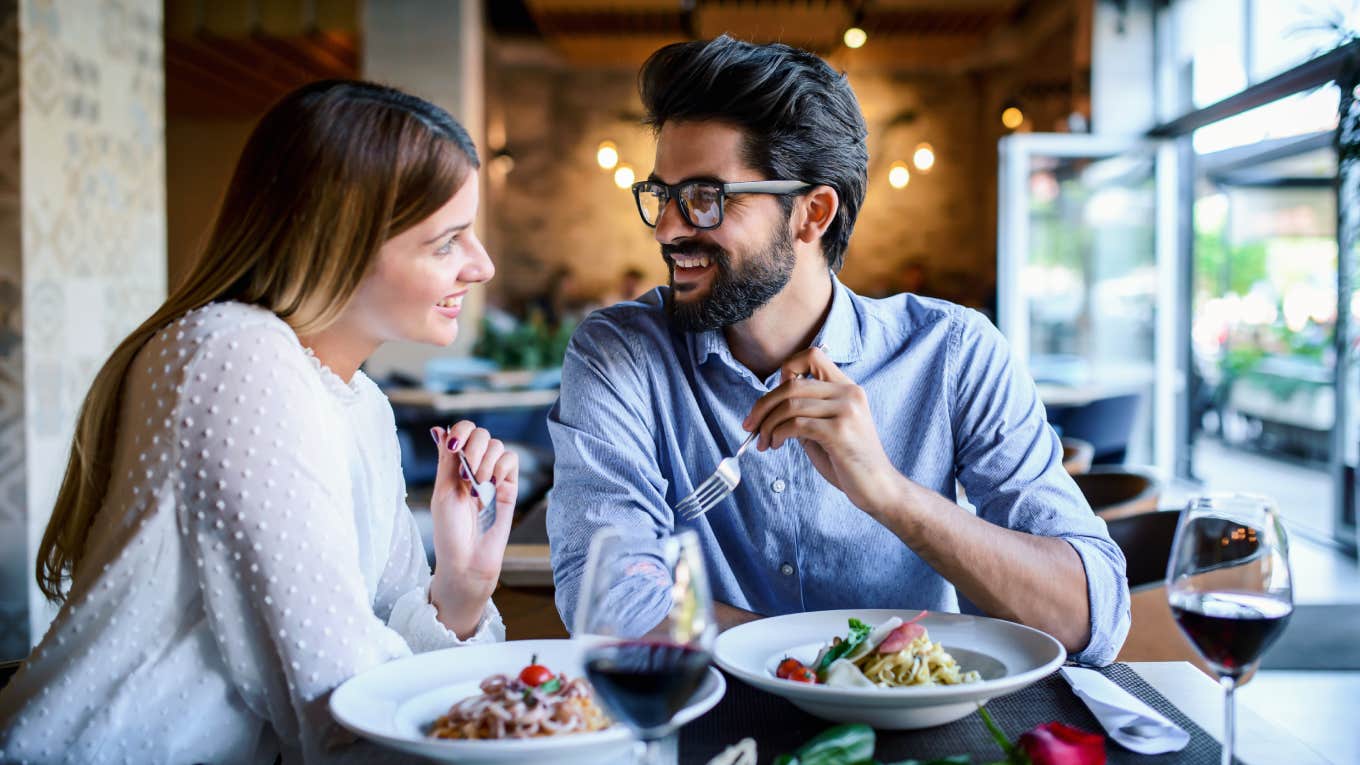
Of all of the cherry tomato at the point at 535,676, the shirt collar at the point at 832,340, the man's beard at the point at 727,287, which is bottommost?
the cherry tomato at the point at 535,676

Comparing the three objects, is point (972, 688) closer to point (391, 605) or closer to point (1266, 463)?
point (391, 605)

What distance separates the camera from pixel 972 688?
38.9 inches

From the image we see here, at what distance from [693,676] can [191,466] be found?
1.90 feet

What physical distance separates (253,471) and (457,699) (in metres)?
0.30

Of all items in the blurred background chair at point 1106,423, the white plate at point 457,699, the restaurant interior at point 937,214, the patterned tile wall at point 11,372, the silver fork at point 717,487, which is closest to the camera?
the white plate at point 457,699

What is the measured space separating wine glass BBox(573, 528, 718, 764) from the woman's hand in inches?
25.4

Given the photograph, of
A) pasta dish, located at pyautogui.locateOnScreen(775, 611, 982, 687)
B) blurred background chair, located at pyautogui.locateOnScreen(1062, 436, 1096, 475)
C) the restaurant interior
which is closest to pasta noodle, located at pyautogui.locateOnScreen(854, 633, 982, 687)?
pasta dish, located at pyautogui.locateOnScreen(775, 611, 982, 687)

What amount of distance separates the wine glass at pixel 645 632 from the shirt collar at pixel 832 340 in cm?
99

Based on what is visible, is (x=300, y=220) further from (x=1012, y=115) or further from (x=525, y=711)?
(x=1012, y=115)

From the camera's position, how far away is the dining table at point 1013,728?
1015 millimetres

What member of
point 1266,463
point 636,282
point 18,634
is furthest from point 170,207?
point 1266,463

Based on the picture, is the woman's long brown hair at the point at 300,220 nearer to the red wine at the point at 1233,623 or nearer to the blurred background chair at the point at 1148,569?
the red wine at the point at 1233,623

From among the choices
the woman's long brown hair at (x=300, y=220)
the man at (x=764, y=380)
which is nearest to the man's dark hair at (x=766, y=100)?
the man at (x=764, y=380)

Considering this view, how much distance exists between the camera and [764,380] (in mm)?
1850
